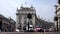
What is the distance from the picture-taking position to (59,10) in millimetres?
61344

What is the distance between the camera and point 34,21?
87250 mm

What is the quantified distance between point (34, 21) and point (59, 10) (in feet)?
88.8

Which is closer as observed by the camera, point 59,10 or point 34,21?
point 59,10
